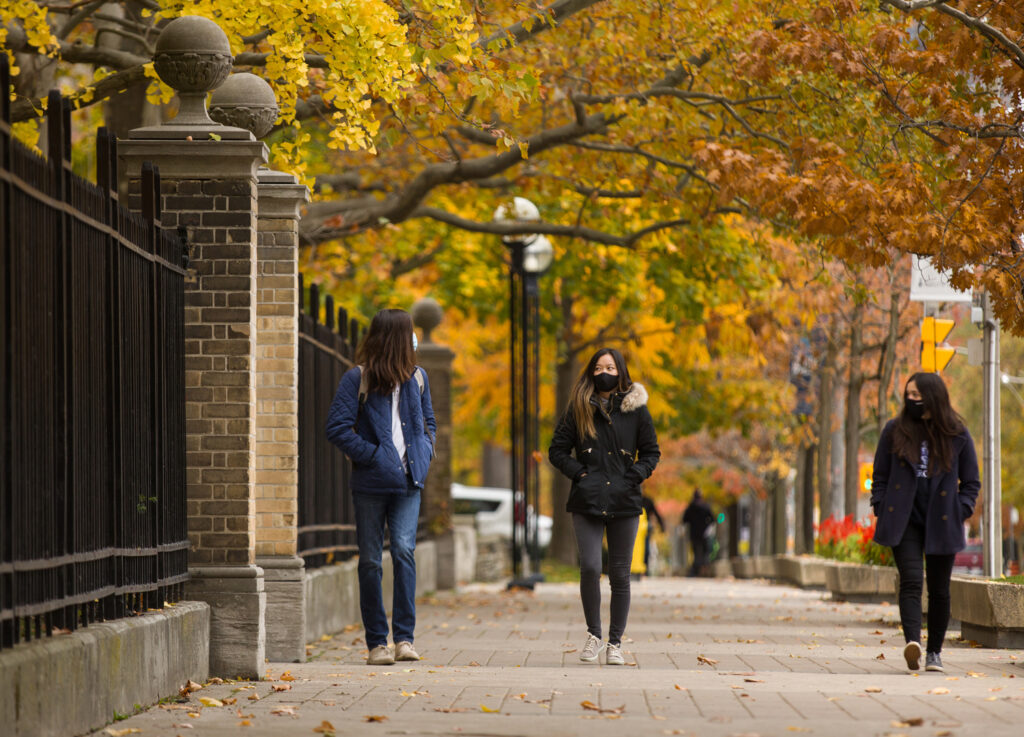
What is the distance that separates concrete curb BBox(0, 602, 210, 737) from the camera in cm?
552

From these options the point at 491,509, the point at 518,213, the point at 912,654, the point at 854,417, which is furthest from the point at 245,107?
the point at 491,509

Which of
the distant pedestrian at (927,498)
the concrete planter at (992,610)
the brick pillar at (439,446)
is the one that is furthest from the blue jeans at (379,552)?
the brick pillar at (439,446)

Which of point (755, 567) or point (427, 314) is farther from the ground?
point (427, 314)

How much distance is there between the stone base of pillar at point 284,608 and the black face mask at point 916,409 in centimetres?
379

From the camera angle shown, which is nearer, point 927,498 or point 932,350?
point 927,498

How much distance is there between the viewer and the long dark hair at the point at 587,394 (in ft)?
31.6

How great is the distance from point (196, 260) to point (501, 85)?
3889mm

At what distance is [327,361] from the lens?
1277 cm

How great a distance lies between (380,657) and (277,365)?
2.03 metres

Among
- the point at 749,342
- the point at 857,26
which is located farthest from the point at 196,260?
the point at 749,342

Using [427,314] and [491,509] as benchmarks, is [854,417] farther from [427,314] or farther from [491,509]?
[491,509]

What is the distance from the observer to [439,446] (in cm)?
2084

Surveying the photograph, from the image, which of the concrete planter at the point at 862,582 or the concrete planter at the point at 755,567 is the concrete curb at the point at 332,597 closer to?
the concrete planter at the point at 862,582

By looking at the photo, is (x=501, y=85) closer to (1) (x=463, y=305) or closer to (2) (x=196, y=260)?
(2) (x=196, y=260)
